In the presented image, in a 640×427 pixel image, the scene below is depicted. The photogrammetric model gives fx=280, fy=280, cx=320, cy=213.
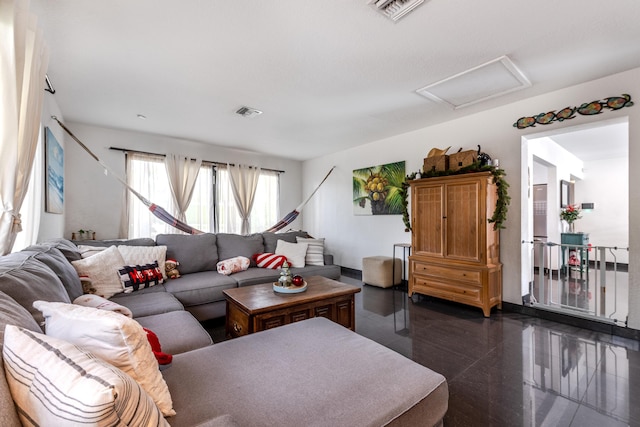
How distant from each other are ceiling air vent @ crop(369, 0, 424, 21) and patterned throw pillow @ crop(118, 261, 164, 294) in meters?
2.73

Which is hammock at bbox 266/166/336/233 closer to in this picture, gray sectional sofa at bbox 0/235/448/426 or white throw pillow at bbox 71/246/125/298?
white throw pillow at bbox 71/246/125/298

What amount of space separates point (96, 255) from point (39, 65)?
1452 millimetres

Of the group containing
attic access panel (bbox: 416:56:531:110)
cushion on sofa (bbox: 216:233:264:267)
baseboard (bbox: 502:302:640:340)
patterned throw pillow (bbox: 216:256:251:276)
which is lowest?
baseboard (bbox: 502:302:640:340)

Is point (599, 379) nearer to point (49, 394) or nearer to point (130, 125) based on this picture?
point (49, 394)

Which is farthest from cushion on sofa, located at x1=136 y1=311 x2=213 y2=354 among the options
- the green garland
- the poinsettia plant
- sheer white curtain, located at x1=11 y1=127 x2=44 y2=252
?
the poinsettia plant

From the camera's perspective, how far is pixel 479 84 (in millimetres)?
2559

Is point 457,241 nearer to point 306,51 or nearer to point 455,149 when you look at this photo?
point 455,149

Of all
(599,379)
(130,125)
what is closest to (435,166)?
(599,379)

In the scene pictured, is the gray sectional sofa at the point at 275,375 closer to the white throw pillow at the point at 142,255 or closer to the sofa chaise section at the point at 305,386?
the sofa chaise section at the point at 305,386

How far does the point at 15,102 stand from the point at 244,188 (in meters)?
3.57

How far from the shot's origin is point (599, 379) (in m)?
1.77

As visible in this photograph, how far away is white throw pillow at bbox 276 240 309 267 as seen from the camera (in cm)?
→ 357

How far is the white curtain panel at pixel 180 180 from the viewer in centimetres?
417

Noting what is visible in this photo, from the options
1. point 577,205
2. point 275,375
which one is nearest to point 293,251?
point 275,375
